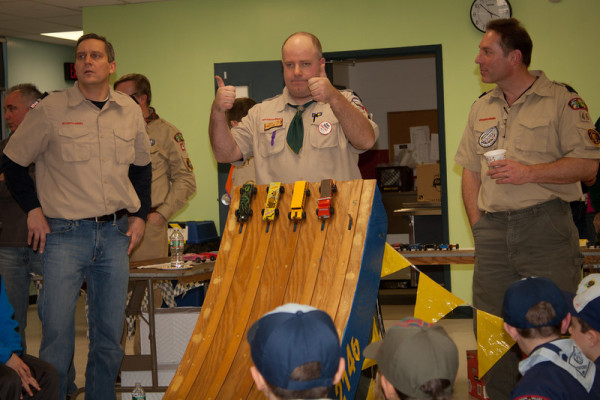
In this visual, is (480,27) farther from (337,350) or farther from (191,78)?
(337,350)

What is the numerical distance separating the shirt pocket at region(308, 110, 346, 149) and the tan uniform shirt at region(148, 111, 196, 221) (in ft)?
7.02

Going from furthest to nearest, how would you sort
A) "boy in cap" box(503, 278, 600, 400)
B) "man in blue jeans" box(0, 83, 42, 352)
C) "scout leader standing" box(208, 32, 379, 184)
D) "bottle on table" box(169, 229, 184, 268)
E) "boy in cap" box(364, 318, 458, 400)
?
"man in blue jeans" box(0, 83, 42, 352) < "bottle on table" box(169, 229, 184, 268) < "scout leader standing" box(208, 32, 379, 184) < "boy in cap" box(503, 278, 600, 400) < "boy in cap" box(364, 318, 458, 400)

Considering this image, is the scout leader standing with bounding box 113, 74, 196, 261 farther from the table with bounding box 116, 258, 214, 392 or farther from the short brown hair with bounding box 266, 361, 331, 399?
the short brown hair with bounding box 266, 361, 331, 399

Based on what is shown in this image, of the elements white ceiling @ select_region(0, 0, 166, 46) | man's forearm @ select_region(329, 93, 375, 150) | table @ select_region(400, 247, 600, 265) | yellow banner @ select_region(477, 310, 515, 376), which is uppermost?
white ceiling @ select_region(0, 0, 166, 46)

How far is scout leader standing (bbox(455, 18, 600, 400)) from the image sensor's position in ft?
10.5

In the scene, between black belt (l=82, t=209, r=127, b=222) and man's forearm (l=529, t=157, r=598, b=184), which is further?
black belt (l=82, t=209, r=127, b=222)

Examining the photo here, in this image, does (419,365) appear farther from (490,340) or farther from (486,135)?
(486,135)

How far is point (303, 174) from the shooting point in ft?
10.4

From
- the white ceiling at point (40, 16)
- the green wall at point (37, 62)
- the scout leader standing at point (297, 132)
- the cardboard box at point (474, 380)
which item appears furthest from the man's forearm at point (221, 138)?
the green wall at point (37, 62)

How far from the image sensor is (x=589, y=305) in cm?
272

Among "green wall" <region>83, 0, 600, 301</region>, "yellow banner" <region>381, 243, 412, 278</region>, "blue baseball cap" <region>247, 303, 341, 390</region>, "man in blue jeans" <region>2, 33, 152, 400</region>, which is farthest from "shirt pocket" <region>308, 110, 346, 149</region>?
"green wall" <region>83, 0, 600, 301</region>

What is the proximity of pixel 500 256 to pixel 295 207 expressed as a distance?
1.11 metres

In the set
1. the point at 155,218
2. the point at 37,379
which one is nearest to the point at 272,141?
the point at 37,379

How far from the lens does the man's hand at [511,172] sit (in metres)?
3.14
